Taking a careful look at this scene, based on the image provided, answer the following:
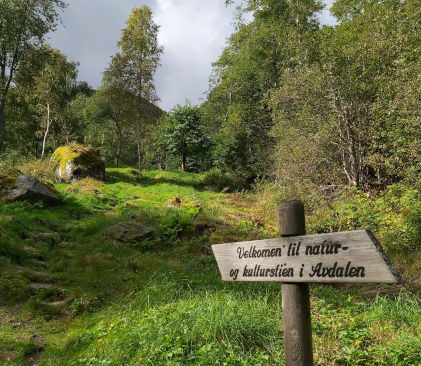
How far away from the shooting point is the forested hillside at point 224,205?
12.6ft

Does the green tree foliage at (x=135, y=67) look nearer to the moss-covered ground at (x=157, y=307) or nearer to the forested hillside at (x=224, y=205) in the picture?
the forested hillside at (x=224, y=205)

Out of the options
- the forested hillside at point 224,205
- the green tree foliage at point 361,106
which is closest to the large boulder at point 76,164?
the forested hillside at point 224,205

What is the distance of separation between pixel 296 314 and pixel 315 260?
471 mm

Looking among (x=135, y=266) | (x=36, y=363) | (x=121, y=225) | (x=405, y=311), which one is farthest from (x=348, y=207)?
(x=36, y=363)

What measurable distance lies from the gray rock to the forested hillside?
0.07 meters

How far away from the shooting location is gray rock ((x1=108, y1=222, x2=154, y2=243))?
9.63 metres

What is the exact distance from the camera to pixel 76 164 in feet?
62.8

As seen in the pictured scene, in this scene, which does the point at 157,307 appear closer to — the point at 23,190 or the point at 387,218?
the point at 387,218

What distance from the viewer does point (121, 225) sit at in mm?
10328

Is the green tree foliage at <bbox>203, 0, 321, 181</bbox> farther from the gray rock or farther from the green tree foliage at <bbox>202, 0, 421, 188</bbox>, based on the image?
the gray rock

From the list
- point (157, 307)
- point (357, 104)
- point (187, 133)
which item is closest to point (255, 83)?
point (187, 133)

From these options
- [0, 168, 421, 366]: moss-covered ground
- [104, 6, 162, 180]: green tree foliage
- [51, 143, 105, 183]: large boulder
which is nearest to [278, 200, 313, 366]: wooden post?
[0, 168, 421, 366]: moss-covered ground

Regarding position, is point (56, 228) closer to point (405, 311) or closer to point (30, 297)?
point (30, 297)

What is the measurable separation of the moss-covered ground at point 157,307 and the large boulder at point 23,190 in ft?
4.72
